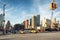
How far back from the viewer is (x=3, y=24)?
135 ft

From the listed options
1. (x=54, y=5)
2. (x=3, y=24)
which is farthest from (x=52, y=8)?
(x=3, y=24)

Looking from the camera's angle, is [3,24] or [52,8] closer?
[52,8]

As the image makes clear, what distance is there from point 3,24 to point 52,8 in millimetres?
32097

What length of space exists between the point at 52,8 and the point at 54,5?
13.7 inches

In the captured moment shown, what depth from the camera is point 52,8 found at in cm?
971

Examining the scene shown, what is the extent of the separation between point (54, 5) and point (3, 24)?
31878 mm

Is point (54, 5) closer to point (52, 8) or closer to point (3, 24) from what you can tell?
point (52, 8)

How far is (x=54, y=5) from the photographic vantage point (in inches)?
393

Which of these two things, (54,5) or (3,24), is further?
(3,24)
